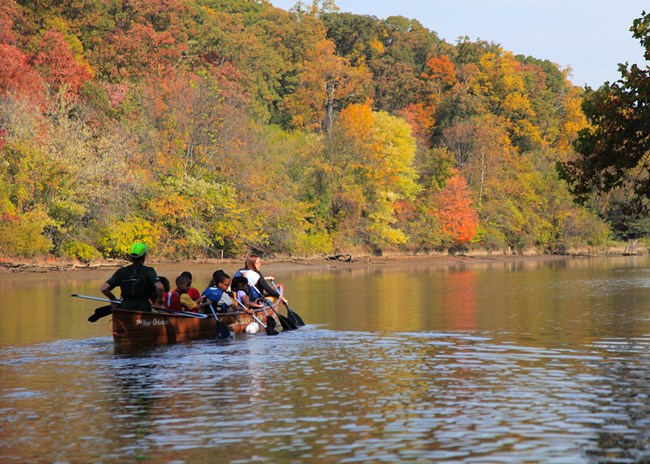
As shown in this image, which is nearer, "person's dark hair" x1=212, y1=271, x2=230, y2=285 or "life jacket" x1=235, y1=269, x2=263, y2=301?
"person's dark hair" x1=212, y1=271, x2=230, y2=285

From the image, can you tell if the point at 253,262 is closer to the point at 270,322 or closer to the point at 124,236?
the point at 270,322

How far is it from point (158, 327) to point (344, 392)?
6.73 m

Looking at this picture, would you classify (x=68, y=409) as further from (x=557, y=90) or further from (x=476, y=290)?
(x=557, y=90)

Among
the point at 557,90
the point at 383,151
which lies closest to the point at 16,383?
the point at 383,151

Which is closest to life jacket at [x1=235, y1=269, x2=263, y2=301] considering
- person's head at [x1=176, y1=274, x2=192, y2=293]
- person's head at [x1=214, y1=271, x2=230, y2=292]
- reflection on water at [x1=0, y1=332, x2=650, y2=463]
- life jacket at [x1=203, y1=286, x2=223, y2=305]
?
person's head at [x1=214, y1=271, x2=230, y2=292]

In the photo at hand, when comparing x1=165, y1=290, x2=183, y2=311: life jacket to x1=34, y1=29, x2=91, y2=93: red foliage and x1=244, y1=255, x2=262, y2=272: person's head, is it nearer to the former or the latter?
x1=244, y1=255, x2=262, y2=272: person's head

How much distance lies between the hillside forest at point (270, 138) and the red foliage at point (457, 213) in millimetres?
196

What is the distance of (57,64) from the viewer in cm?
6119

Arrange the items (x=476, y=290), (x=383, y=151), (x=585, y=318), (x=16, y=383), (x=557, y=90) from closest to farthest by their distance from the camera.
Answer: (x=16, y=383), (x=585, y=318), (x=476, y=290), (x=383, y=151), (x=557, y=90)

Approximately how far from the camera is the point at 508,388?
14.3 metres

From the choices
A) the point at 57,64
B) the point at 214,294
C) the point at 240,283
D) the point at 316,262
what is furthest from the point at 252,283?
the point at 57,64

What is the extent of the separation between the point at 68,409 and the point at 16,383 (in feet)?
8.58

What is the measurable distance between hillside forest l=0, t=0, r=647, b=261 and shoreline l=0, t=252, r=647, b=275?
2.27 feet

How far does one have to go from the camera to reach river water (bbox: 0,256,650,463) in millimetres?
10680
